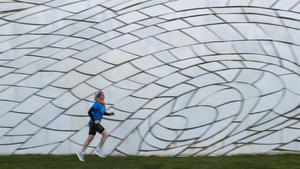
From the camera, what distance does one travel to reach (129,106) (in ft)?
32.6

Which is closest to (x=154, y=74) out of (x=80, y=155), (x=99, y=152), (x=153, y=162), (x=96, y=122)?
(x=96, y=122)

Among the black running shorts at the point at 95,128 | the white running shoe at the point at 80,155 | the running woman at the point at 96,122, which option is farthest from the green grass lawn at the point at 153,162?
the black running shorts at the point at 95,128

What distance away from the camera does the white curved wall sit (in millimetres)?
9836

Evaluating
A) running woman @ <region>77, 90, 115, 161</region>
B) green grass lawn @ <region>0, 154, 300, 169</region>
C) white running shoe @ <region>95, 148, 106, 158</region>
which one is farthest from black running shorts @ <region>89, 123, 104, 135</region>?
green grass lawn @ <region>0, 154, 300, 169</region>

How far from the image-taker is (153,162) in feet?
30.2

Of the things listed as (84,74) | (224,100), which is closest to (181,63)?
(224,100)

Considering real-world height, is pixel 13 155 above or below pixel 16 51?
below

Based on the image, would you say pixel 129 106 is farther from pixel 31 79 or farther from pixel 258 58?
pixel 258 58

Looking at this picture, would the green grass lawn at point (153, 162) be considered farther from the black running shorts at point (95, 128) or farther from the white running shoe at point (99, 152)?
the black running shorts at point (95, 128)

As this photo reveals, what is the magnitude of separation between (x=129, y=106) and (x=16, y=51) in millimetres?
2776

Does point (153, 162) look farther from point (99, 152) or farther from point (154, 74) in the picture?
point (154, 74)

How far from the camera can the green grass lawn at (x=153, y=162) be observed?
884 centimetres

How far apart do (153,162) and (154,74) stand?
6.43 ft

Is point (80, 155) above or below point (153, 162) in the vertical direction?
above
